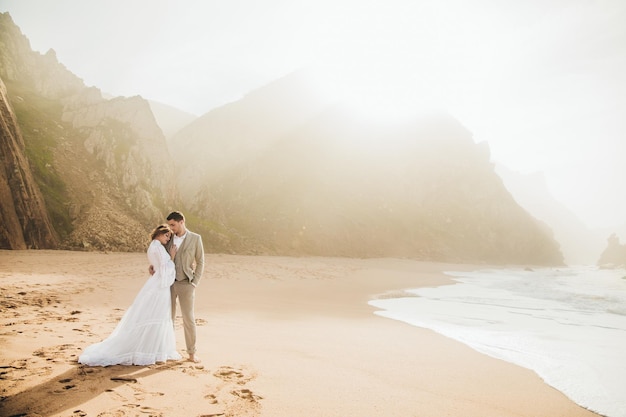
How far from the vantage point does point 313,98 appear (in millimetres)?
88062

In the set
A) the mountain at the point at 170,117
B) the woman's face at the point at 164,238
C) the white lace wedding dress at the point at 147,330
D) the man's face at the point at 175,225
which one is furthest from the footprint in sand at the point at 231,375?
the mountain at the point at 170,117

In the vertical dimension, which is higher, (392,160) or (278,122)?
(278,122)

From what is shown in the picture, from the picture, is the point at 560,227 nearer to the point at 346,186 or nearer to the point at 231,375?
the point at 346,186

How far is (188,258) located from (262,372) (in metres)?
2.33

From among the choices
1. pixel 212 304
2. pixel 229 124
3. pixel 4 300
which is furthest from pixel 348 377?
pixel 229 124

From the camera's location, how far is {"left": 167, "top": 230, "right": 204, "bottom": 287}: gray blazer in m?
6.00

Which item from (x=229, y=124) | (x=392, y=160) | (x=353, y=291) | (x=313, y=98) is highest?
(x=313, y=98)

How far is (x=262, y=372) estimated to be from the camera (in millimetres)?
5301

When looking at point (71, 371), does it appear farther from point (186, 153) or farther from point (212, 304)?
point (186, 153)

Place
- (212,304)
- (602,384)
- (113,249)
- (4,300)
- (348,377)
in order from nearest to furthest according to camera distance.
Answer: (348,377) → (602,384) → (4,300) → (212,304) → (113,249)

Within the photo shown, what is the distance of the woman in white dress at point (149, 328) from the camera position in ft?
17.3

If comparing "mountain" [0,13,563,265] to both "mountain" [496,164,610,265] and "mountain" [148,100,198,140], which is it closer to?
"mountain" [148,100,198,140]

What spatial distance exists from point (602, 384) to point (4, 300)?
14.0 m

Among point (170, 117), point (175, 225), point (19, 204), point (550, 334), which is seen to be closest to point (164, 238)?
point (175, 225)
